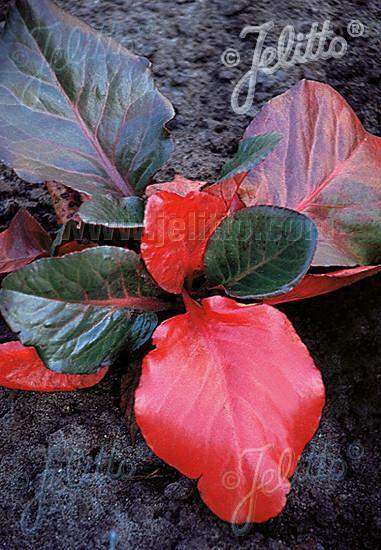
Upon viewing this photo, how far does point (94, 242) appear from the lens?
892mm

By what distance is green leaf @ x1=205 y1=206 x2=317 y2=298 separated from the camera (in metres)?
0.68

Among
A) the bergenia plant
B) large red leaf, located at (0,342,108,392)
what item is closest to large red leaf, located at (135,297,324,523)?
the bergenia plant

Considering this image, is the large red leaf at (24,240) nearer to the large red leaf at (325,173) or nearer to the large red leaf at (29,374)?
the large red leaf at (29,374)

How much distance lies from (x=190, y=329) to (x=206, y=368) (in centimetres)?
6

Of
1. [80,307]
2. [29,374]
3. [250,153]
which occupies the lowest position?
[29,374]

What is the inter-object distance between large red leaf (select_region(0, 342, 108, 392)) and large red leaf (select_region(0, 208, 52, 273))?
160mm

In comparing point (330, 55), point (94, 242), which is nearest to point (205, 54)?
point (330, 55)

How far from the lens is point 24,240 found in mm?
913

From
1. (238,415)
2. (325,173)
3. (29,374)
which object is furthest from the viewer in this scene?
(325,173)

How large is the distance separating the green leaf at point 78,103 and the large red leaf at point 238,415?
283 millimetres

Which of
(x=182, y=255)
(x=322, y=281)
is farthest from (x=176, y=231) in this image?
(x=322, y=281)

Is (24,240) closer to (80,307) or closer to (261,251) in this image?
(80,307)

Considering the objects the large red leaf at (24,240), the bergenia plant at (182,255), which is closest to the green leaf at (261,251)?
the bergenia plant at (182,255)

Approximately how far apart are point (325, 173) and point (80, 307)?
1.25ft
